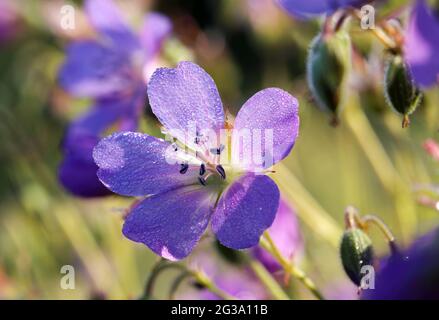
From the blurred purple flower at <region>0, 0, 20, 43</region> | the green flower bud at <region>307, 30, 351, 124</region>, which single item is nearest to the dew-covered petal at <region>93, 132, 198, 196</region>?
the green flower bud at <region>307, 30, 351, 124</region>

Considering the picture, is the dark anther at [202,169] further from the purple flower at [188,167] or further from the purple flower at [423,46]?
the purple flower at [423,46]

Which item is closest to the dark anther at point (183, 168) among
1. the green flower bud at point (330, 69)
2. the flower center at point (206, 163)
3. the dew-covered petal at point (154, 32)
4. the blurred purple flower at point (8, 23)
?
the flower center at point (206, 163)

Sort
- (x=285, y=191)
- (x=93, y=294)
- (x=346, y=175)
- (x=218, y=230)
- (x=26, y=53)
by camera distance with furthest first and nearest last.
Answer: (x=26, y=53) → (x=346, y=175) → (x=285, y=191) → (x=93, y=294) → (x=218, y=230)

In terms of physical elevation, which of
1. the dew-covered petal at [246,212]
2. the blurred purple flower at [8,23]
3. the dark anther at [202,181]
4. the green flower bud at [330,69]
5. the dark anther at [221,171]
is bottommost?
the dew-covered petal at [246,212]

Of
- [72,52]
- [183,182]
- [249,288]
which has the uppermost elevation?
[72,52]

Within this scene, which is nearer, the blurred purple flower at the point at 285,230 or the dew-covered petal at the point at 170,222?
the dew-covered petal at the point at 170,222

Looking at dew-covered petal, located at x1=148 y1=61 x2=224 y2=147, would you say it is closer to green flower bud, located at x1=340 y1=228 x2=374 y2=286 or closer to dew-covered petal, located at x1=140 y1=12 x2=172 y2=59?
green flower bud, located at x1=340 y1=228 x2=374 y2=286

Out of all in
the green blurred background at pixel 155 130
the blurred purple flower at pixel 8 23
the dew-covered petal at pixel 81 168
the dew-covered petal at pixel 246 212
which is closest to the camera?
the dew-covered petal at pixel 246 212
